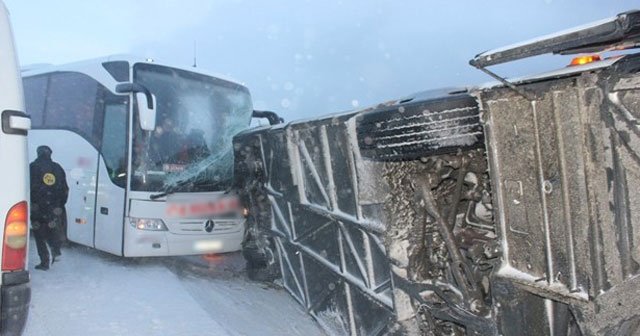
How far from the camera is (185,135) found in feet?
22.6

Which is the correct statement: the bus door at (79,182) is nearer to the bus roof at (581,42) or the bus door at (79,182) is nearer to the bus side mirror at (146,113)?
the bus side mirror at (146,113)

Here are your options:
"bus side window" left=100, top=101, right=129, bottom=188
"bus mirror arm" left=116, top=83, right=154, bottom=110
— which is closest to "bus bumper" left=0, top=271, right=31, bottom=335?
"bus mirror arm" left=116, top=83, right=154, bottom=110

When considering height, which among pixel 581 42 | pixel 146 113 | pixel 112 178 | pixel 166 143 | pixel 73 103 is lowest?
pixel 112 178

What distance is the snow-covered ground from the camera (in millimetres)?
4520

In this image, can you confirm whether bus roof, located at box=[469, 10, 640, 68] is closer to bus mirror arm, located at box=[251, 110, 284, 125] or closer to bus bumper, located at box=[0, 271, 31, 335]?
bus bumper, located at box=[0, 271, 31, 335]

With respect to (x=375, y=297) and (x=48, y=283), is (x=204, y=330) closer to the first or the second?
(x=375, y=297)

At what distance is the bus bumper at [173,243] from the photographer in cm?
643

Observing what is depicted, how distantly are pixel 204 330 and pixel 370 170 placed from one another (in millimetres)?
2167

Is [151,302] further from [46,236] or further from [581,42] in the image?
[581,42]

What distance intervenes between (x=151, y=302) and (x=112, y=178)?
82.4 inches

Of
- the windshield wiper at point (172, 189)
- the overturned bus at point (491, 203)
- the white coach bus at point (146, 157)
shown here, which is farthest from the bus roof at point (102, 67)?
the overturned bus at point (491, 203)

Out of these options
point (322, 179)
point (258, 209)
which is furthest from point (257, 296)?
point (322, 179)

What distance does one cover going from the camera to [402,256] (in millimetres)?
3326

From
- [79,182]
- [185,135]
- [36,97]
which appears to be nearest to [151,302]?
[185,135]
